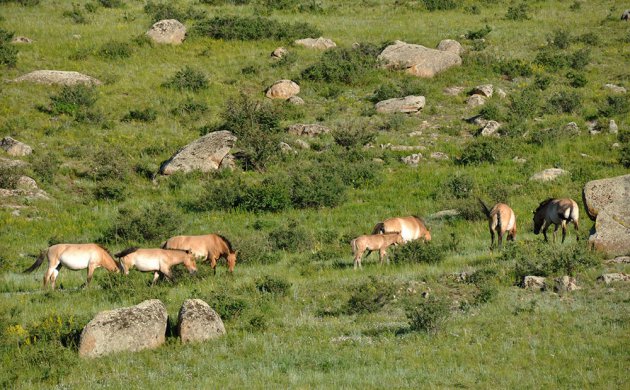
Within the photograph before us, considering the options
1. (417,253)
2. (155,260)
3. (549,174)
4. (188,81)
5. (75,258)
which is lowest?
(188,81)

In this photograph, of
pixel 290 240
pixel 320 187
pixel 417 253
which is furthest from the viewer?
pixel 320 187

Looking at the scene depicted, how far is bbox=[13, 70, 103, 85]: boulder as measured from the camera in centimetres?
4547

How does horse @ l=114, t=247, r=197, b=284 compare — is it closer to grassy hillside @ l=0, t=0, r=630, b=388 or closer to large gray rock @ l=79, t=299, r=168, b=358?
grassy hillside @ l=0, t=0, r=630, b=388

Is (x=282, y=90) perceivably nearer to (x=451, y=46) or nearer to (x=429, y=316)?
(x=451, y=46)

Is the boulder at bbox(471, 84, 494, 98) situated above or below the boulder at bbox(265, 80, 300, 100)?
above

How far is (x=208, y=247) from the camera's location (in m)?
22.9

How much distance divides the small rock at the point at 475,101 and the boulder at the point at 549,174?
34.5 ft

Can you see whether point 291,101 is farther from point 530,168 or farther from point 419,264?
point 419,264

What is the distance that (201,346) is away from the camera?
15766 mm

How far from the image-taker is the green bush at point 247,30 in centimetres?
5409

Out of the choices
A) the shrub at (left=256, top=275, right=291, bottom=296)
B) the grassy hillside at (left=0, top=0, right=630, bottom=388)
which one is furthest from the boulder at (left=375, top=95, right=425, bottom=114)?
the shrub at (left=256, top=275, right=291, bottom=296)

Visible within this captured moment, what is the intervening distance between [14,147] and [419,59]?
2336 centimetres

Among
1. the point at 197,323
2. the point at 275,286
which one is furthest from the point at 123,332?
the point at 275,286

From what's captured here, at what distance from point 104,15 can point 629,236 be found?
45918mm
